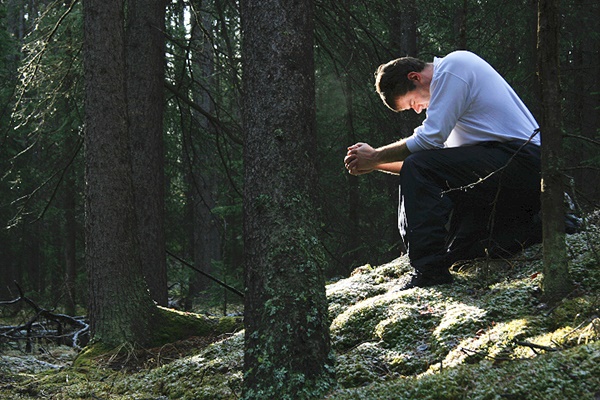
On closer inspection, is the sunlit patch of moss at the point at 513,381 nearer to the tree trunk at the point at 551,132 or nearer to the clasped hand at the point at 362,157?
→ the tree trunk at the point at 551,132

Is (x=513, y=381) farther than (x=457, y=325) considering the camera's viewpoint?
No

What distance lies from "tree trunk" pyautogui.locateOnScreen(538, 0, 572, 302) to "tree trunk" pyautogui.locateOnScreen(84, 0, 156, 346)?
3.66 metres

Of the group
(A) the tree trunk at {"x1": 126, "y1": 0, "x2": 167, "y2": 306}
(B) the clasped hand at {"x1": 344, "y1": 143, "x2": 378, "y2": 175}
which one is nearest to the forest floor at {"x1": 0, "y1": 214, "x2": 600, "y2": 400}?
(B) the clasped hand at {"x1": 344, "y1": 143, "x2": 378, "y2": 175}

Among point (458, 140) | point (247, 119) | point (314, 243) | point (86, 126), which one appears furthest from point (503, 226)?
point (86, 126)

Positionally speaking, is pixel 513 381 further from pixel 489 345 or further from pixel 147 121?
pixel 147 121

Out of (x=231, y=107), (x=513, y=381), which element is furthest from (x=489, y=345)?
(x=231, y=107)

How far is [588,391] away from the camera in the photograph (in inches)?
95.2

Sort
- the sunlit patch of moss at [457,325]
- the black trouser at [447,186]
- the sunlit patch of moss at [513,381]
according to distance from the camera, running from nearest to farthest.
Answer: the sunlit patch of moss at [513,381], the sunlit patch of moss at [457,325], the black trouser at [447,186]

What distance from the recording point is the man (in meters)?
4.25

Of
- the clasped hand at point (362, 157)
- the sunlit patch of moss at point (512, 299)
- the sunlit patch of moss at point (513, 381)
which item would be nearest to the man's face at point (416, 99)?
the clasped hand at point (362, 157)

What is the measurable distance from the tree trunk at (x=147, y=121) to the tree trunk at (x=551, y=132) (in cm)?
505

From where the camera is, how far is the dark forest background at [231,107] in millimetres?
7359

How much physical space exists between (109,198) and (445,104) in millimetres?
3070

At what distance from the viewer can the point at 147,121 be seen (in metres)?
7.24
